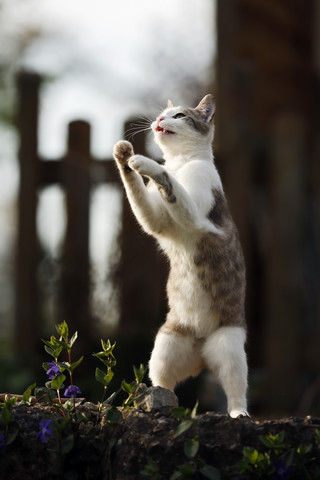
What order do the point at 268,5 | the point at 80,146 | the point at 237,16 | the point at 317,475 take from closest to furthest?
1. the point at 317,475
2. the point at 80,146
3. the point at 237,16
4. the point at 268,5

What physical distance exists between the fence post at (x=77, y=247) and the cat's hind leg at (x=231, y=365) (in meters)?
3.56

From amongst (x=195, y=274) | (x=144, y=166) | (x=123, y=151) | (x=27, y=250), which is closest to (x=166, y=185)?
(x=144, y=166)

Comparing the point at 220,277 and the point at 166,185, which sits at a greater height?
the point at 166,185

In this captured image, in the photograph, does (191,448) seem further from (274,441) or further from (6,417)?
(6,417)

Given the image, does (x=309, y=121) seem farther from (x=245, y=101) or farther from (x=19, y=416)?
(x=19, y=416)

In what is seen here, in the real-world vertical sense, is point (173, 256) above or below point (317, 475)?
above

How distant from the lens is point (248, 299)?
6.83m

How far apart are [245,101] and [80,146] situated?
1744mm

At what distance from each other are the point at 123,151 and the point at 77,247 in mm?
3537

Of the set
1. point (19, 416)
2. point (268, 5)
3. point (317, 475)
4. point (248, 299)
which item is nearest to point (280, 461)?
point (317, 475)

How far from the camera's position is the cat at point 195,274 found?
3.09 metres

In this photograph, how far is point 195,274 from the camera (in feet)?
10.6

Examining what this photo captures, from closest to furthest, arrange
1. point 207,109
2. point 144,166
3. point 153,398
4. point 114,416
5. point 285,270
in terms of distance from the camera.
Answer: point 114,416 → point 153,398 → point 144,166 → point 207,109 → point 285,270

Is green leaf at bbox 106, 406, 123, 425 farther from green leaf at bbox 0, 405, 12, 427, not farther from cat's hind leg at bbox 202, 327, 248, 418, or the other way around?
cat's hind leg at bbox 202, 327, 248, 418
